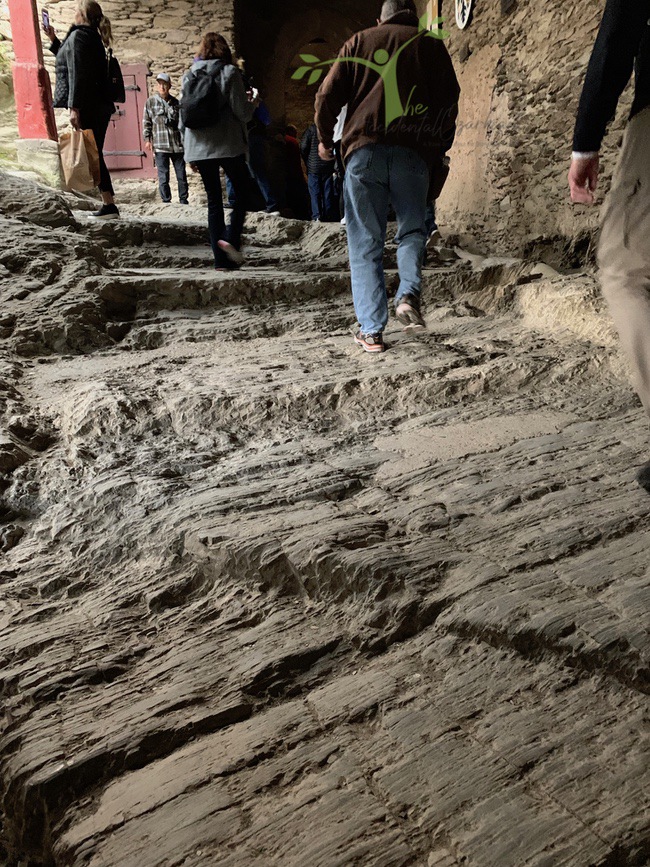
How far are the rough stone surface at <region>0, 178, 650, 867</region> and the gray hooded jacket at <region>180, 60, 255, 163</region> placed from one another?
91.5 inches

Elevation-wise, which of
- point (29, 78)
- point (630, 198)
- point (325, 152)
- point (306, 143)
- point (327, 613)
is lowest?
point (327, 613)

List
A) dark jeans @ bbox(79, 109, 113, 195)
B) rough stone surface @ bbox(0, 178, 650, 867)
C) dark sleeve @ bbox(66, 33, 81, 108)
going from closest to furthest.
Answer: rough stone surface @ bbox(0, 178, 650, 867)
dark sleeve @ bbox(66, 33, 81, 108)
dark jeans @ bbox(79, 109, 113, 195)

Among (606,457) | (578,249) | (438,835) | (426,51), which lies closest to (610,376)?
(606,457)

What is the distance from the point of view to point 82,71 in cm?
504

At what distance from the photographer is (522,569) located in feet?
5.16

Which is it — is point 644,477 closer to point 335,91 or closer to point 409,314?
point 409,314

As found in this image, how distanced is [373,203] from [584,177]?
61.7 inches

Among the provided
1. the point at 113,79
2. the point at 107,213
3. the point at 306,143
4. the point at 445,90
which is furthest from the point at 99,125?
the point at 306,143

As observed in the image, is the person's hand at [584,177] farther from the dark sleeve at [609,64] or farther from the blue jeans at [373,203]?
the blue jeans at [373,203]

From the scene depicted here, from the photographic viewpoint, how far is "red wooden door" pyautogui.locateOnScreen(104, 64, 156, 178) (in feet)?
37.4

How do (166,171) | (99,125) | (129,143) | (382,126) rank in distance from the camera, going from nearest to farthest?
(382,126) → (99,125) → (166,171) → (129,143)

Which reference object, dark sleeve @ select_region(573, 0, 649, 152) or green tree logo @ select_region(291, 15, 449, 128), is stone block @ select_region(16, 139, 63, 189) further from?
dark sleeve @ select_region(573, 0, 649, 152)

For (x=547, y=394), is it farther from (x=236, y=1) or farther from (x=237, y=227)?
(x=236, y=1)

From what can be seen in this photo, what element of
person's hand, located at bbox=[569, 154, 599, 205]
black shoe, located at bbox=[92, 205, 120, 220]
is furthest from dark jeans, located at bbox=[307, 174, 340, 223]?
person's hand, located at bbox=[569, 154, 599, 205]
